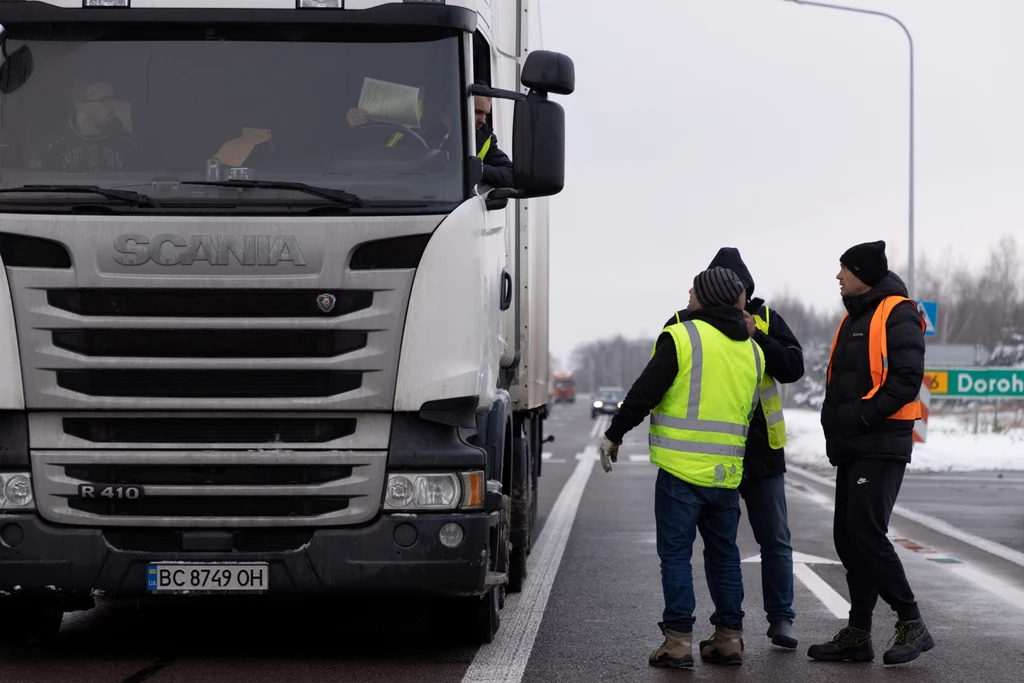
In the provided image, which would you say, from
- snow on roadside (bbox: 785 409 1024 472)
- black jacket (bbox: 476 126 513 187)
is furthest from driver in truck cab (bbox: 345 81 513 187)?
snow on roadside (bbox: 785 409 1024 472)

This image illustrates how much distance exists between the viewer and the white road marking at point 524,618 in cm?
672

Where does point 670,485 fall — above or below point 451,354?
below

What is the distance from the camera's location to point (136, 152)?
6.55 metres

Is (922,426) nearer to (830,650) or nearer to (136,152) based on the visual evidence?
(830,650)

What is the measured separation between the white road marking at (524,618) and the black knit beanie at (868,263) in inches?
97.4

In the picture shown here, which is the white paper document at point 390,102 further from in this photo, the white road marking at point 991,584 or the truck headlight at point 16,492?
the white road marking at point 991,584

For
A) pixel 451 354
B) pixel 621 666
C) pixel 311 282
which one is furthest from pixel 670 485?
pixel 311 282

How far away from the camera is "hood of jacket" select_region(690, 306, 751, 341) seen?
729 centimetres

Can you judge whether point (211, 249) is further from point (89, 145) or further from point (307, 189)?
point (89, 145)

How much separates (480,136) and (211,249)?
1.40 metres

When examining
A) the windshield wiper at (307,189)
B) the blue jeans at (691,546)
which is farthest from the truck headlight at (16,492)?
the blue jeans at (691,546)

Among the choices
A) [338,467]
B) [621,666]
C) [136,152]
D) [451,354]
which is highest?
[136,152]

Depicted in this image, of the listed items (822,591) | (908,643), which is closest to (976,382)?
(822,591)

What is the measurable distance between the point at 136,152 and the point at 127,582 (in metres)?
1.87
